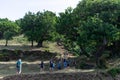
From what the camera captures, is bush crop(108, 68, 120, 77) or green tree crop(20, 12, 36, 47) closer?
bush crop(108, 68, 120, 77)

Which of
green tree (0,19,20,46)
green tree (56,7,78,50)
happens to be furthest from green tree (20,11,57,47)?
green tree (56,7,78,50)

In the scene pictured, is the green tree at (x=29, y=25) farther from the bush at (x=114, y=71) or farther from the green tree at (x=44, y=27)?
the bush at (x=114, y=71)

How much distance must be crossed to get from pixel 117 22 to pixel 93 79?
9.85 m

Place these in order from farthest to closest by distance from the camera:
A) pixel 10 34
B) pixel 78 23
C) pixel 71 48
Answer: pixel 10 34 → pixel 71 48 → pixel 78 23

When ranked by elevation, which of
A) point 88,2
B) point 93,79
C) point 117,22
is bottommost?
point 93,79

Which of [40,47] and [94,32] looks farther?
[40,47]

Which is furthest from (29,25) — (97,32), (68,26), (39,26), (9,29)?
(97,32)

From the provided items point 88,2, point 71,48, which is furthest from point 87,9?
point 71,48

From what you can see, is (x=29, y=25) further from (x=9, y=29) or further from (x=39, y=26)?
(x=9, y=29)

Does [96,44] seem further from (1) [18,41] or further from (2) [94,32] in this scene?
(1) [18,41]

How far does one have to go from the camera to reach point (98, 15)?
1276 inches

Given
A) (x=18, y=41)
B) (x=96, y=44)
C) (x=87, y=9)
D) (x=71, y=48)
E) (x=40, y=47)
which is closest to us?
(x=96, y=44)

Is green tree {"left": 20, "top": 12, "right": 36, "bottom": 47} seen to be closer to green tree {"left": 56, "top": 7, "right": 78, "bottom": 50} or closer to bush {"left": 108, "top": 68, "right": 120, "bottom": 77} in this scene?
green tree {"left": 56, "top": 7, "right": 78, "bottom": 50}

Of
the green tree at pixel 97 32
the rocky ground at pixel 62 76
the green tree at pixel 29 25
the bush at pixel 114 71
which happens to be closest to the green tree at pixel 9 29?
the green tree at pixel 29 25
